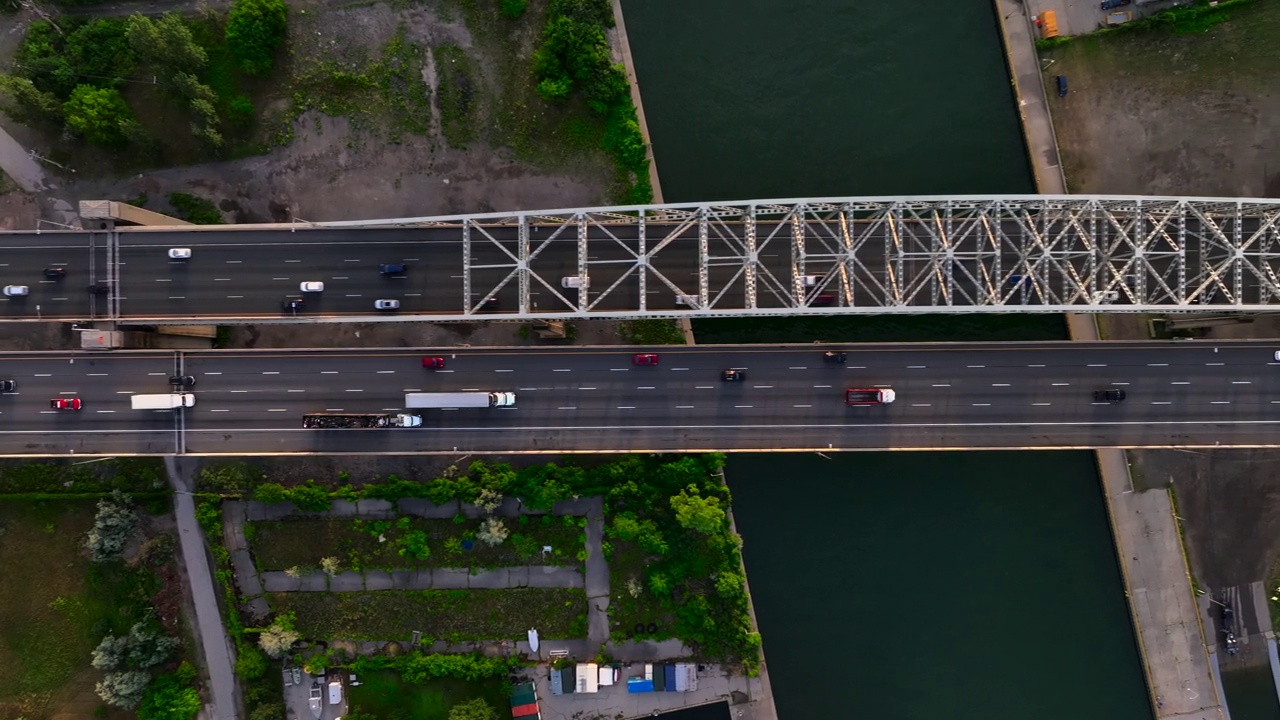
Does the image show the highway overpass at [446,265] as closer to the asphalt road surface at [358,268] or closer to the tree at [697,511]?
the asphalt road surface at [358,268]

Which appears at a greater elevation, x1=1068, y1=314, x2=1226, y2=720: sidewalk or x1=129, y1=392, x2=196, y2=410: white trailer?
x1=129, y1=392, x2=196, y2=410: white trailer

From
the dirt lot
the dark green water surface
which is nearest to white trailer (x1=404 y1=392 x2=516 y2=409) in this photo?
the dark green water surface

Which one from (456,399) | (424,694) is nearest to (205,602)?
(424,694)

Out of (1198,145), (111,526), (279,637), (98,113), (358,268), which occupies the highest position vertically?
(98,113)

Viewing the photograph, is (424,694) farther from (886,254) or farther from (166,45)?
(166,45)

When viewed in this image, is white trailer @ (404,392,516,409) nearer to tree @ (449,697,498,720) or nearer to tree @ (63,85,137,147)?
tree @ (449,697,498,720)

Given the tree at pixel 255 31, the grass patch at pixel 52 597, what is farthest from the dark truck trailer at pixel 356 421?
the tree at pixel 255 31
